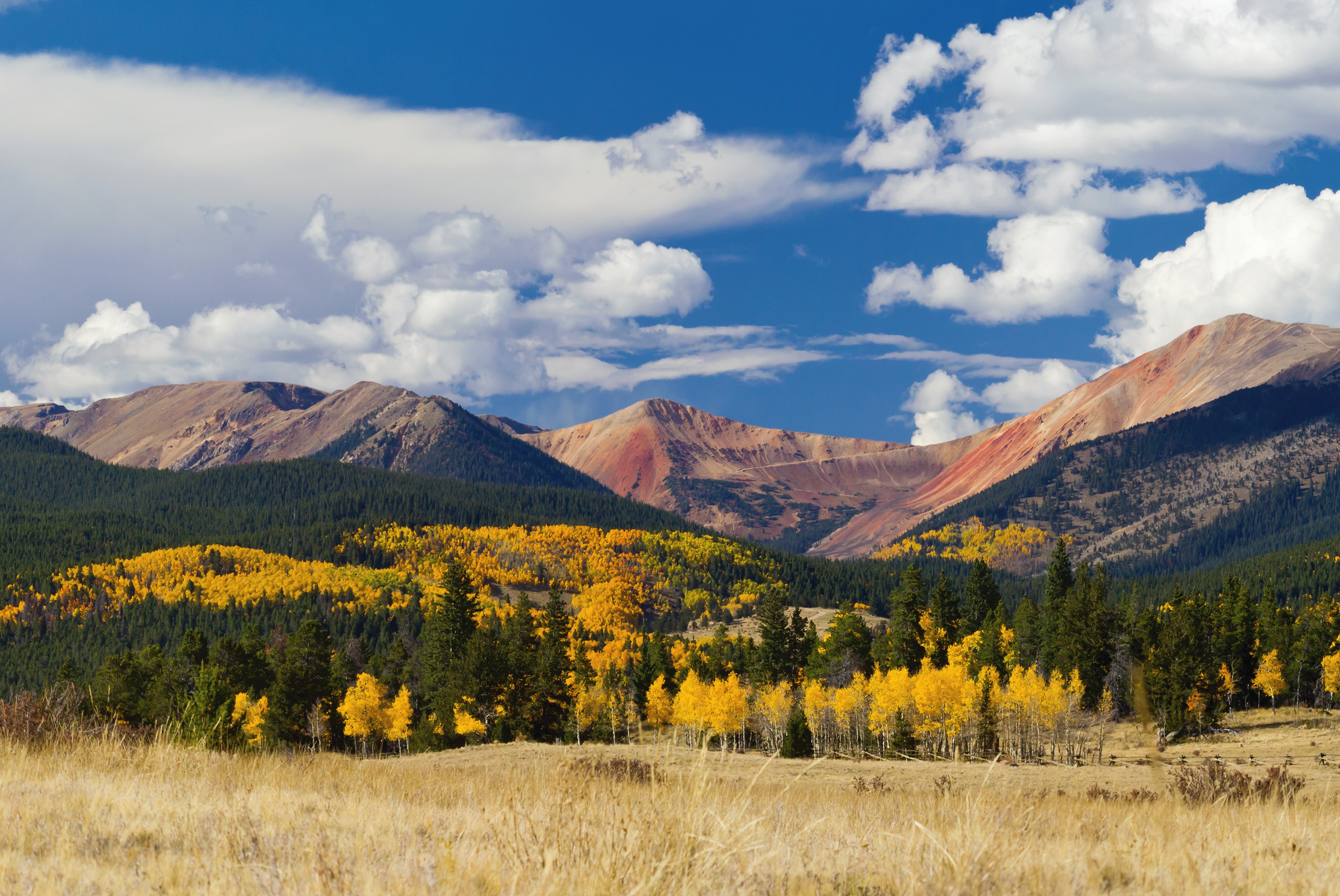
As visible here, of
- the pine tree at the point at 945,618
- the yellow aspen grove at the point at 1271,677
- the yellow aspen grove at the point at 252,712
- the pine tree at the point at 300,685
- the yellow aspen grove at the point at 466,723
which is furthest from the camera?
the pine tree at the point at 945,618

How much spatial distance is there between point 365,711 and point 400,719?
12.9ft

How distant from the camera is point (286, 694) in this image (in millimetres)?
61562

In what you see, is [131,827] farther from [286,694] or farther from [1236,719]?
[1236,719]

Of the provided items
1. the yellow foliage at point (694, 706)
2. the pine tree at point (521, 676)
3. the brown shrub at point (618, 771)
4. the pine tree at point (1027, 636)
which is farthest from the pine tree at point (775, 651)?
the brown shrub at point (618, 771)

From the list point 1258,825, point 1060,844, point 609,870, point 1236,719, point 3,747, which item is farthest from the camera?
point 1236,719

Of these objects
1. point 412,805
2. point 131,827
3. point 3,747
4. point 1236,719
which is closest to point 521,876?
point 412,805

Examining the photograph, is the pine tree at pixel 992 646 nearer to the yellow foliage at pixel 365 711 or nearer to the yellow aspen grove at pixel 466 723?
the yellow aspen grove at pixel 466 723

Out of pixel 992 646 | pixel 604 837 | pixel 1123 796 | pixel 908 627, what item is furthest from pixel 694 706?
pixel 604 837

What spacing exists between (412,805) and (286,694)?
59.6 meters

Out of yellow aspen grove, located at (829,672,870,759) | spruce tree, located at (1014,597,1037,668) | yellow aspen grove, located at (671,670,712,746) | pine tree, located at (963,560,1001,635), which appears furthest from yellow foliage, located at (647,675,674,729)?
spruce tree, located at (1014,597,1037,668)

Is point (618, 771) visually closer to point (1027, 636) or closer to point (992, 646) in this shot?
point (992, 646)

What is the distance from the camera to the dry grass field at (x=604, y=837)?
5816 mm

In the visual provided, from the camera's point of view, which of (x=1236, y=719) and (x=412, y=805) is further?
(x=1236, y=719)

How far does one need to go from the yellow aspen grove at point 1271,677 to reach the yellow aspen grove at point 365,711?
3151 inches
